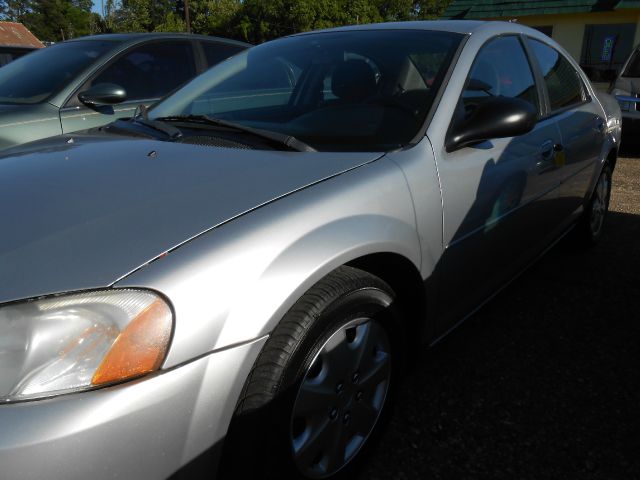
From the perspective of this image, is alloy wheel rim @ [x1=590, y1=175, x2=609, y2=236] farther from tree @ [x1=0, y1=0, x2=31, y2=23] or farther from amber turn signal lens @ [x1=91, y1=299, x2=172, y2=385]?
tree @ [x1=0, y1=0, x2=31, y2=23]

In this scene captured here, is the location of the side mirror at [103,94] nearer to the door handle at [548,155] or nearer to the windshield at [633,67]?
the door handle at [548,155]

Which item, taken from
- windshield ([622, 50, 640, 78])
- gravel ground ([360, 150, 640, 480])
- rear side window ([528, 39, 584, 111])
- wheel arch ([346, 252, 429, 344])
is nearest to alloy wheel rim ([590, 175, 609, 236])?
gravel ground ([360, 150, 640, 480])

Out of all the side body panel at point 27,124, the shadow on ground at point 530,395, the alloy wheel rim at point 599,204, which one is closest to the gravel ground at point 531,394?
the shadow on ground at point 530,395

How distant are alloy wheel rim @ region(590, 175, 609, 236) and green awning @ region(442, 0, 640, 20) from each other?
13202mm

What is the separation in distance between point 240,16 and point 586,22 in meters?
35.5

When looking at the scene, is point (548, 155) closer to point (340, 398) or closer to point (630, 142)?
point (340, 398)

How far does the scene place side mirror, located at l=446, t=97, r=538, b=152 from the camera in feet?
6.94

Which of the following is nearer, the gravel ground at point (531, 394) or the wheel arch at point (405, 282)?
the wheel arch at point (405, 282)

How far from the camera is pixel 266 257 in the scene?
1.42 meters

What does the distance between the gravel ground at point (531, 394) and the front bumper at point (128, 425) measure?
0.85 m

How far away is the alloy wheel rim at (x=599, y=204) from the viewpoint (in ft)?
13.1

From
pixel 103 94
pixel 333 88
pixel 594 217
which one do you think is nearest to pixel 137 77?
pixel 103 94

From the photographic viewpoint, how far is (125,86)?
4.45 meters

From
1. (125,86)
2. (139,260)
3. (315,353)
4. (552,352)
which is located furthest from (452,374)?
(125,86)
